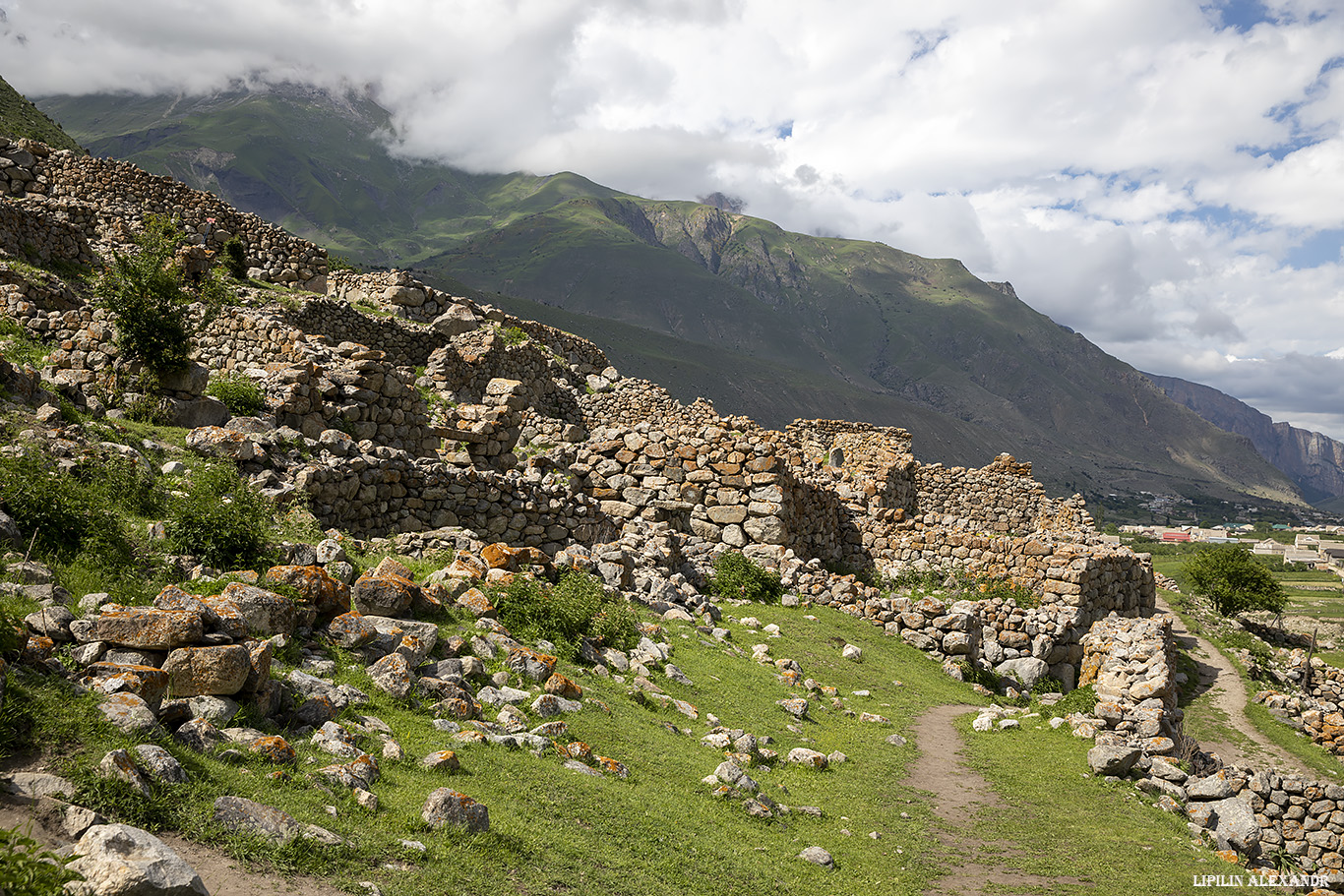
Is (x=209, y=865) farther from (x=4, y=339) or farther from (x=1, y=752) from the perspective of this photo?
(x=4, y=339)

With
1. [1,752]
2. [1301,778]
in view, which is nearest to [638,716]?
[1,752]

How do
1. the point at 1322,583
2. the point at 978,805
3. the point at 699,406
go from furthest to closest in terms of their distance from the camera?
the point at 1322,583, the point at 699,406, the point at 978,805

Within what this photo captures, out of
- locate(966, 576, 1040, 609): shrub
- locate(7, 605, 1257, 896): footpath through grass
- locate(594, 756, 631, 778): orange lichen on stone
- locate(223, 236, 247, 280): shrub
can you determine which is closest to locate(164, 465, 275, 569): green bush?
locate(7, 605, 1257, 896): footpath through grass

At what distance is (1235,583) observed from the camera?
40250mm

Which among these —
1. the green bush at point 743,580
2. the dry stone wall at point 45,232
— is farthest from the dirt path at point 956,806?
the dry stone wall at point 45,232

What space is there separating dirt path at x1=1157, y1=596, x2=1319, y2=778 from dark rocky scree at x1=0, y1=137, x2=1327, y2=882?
2.66m

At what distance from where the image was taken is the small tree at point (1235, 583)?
39.0m

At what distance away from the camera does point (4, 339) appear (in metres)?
13.4

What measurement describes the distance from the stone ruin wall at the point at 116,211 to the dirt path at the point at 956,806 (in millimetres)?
22886

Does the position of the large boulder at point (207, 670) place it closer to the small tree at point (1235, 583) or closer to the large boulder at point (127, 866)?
the large boulder at point (127, 866)

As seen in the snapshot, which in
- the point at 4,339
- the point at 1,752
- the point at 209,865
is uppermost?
the point at 4,339

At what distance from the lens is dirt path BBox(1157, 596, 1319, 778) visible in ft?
53.3

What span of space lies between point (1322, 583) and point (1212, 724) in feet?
344

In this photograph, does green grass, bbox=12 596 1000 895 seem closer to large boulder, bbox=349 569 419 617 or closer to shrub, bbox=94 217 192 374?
large boulder, bbox=349 569 419 617
